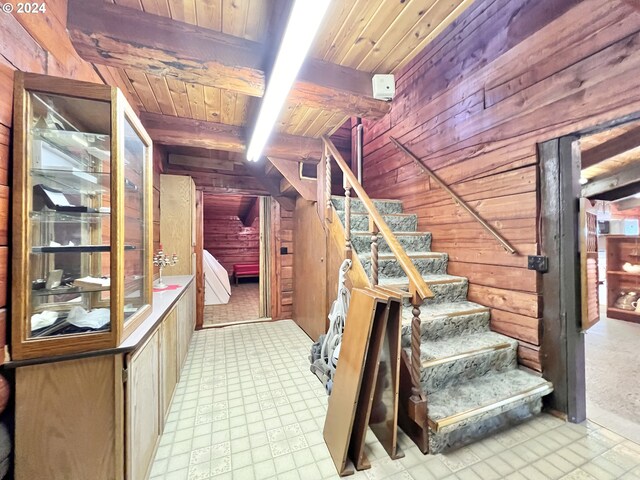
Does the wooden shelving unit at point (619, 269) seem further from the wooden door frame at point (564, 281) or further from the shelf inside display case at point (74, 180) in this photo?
the shelf inside display case at point (74, 180)

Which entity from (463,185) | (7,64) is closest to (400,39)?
(463,185)

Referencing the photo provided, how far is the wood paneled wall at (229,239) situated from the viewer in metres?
7.52

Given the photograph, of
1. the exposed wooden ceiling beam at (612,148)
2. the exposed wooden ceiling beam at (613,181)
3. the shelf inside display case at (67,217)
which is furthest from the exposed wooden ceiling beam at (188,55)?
the exposed wooden ceiling beam at (613,181)

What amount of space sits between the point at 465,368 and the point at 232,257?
7.19m

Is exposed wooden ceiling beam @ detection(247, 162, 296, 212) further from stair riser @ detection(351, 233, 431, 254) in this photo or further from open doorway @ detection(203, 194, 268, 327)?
stair riser @ detection(351, 233, 431, 254)

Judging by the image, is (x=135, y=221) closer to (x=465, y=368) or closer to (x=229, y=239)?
(x=465, y=368)

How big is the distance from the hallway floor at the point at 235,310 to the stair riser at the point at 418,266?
2.70 m

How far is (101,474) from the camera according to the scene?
1085mm

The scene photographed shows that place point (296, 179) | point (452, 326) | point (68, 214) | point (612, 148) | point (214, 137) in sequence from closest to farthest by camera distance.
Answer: point (68, 214) < point (452, 326) < point (214, 137) < point (612, 148) < point (296, 179)

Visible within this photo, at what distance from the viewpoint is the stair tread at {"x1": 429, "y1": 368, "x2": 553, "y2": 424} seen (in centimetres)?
154

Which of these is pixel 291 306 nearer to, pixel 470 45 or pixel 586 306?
pixel 586 306

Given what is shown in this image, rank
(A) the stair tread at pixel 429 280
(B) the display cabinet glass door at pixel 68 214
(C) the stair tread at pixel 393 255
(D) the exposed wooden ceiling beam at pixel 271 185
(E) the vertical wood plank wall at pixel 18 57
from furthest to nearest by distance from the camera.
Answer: (D) the exposed wooden ceiling beam at pixel 271 185, (C) the stair tread at pixel 393 255, (A) the stair tread at pixel 429 280, (B) the display cabinet glass door at pixel 68 214, (E) the vertical wood plank wall at pixel 18 57

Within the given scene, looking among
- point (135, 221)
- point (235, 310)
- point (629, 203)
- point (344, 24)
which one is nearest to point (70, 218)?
point (135, 221)

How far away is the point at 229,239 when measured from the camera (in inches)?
307
